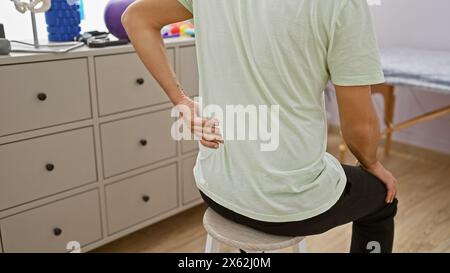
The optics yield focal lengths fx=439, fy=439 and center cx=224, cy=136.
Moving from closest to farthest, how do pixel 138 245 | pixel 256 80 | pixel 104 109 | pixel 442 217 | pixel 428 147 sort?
pixel 256 80
pixel 104 109
pixel 138 245
pixel 442 217
pixel 428 147

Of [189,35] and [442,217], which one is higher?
[189,35]

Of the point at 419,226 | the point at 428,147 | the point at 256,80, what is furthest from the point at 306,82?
the point at 428,147

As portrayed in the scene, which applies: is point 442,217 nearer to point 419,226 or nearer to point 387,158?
point 419,226

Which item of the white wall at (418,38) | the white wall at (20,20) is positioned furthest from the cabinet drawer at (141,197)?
the white wall at (418,38)

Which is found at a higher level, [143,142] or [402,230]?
[143,142]

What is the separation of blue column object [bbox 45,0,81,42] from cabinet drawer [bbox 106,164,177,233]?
1.98ft

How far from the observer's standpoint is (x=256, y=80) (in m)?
0.86

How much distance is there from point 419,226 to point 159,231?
1.18m

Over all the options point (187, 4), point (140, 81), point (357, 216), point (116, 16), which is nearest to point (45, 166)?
point (140, 81)

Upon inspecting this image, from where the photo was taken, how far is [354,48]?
82cm

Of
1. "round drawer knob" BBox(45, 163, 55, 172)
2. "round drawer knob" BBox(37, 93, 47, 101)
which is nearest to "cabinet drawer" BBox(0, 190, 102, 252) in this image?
"round drawer knob" BBox(45, 163, 55, 172)

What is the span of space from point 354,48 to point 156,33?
0.48m

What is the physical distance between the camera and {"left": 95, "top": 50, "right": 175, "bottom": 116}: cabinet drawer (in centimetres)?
159

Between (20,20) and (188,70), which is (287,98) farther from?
(20,20)
